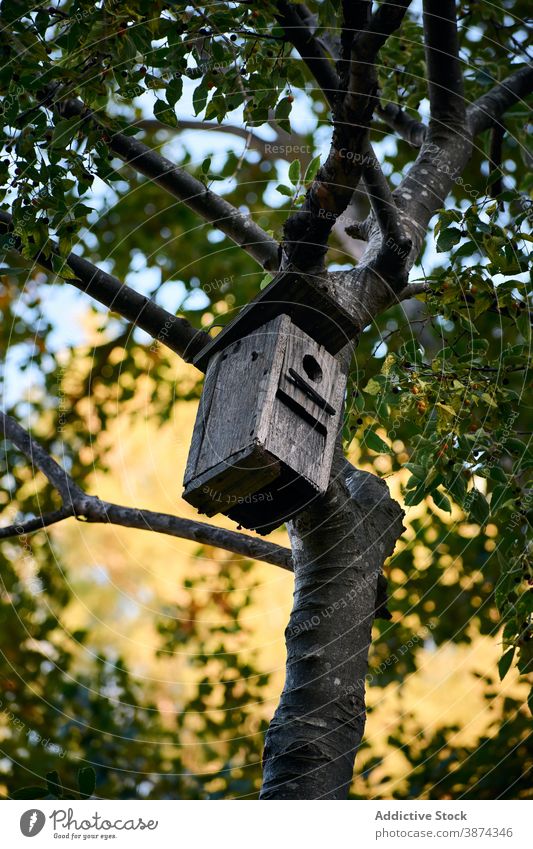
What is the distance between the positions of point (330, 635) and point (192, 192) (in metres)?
1.60

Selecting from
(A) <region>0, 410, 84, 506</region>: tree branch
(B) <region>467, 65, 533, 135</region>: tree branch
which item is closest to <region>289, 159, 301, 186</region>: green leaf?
(B) <region>467, 65, 533, 135</region>: tree branch

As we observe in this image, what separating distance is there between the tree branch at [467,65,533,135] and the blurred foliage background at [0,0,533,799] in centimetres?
10

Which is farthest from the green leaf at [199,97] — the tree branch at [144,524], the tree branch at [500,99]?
the tree branch at [500,99]

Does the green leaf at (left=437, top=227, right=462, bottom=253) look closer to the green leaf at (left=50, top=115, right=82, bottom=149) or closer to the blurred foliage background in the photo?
the blurred foliage background

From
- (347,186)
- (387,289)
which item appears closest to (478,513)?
(387,289)

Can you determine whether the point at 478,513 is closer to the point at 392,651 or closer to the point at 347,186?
the point at 347,186

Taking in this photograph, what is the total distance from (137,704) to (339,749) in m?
3.95

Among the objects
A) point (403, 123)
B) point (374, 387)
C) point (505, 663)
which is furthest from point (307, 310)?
point (403, 123)

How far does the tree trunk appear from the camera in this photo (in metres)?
2.18

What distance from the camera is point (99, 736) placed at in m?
5.50

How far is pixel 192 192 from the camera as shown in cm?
307

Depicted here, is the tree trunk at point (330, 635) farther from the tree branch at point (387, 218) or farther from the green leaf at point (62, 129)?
the green leaf at point (62, 129)

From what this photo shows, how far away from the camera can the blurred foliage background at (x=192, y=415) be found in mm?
2656

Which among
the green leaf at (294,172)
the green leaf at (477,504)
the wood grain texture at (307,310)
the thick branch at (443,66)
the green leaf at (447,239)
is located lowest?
the green leaf at (477,504)
